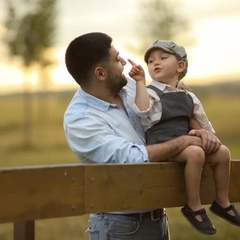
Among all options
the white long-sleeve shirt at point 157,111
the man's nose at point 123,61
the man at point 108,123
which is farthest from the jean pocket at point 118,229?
the man's nose at point 123,61

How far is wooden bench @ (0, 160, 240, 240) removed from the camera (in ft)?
12.4

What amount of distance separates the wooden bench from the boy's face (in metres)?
0.43

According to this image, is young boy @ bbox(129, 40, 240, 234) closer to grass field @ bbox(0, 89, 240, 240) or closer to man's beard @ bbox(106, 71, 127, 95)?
man's beard @ bbox(106, 71, 127, 95)

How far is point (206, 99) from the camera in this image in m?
38.6

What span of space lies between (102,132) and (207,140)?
496 millimetres

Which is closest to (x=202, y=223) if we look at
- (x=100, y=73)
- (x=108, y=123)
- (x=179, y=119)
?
(x=179, y=119)

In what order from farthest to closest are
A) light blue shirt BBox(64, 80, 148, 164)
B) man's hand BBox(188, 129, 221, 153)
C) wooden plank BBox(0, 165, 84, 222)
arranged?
man's hand BBox(188, 129, 221, 153), light blue shirt BBox(64, 80, 148, 164), wooden plank BBox(0, 165, 84, 222)

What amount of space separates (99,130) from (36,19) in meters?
29.5

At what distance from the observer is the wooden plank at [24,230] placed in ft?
13.6

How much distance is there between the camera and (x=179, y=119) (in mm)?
4645

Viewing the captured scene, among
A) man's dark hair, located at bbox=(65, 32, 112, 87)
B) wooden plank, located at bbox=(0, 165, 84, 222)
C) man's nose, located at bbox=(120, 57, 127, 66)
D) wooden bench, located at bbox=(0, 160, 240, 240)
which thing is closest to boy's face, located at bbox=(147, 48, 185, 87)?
man's nose, located at bbox=(120, 57, 127, 66)

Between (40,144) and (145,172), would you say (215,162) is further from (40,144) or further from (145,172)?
(40,144)

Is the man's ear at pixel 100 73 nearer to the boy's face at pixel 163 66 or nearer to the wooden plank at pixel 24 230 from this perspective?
the boy's face at pixel 163 66

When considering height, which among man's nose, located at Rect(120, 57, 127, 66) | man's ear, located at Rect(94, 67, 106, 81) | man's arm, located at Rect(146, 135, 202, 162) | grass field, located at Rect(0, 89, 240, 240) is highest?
grass field, located at Rect(0, 89, 240, 240)
